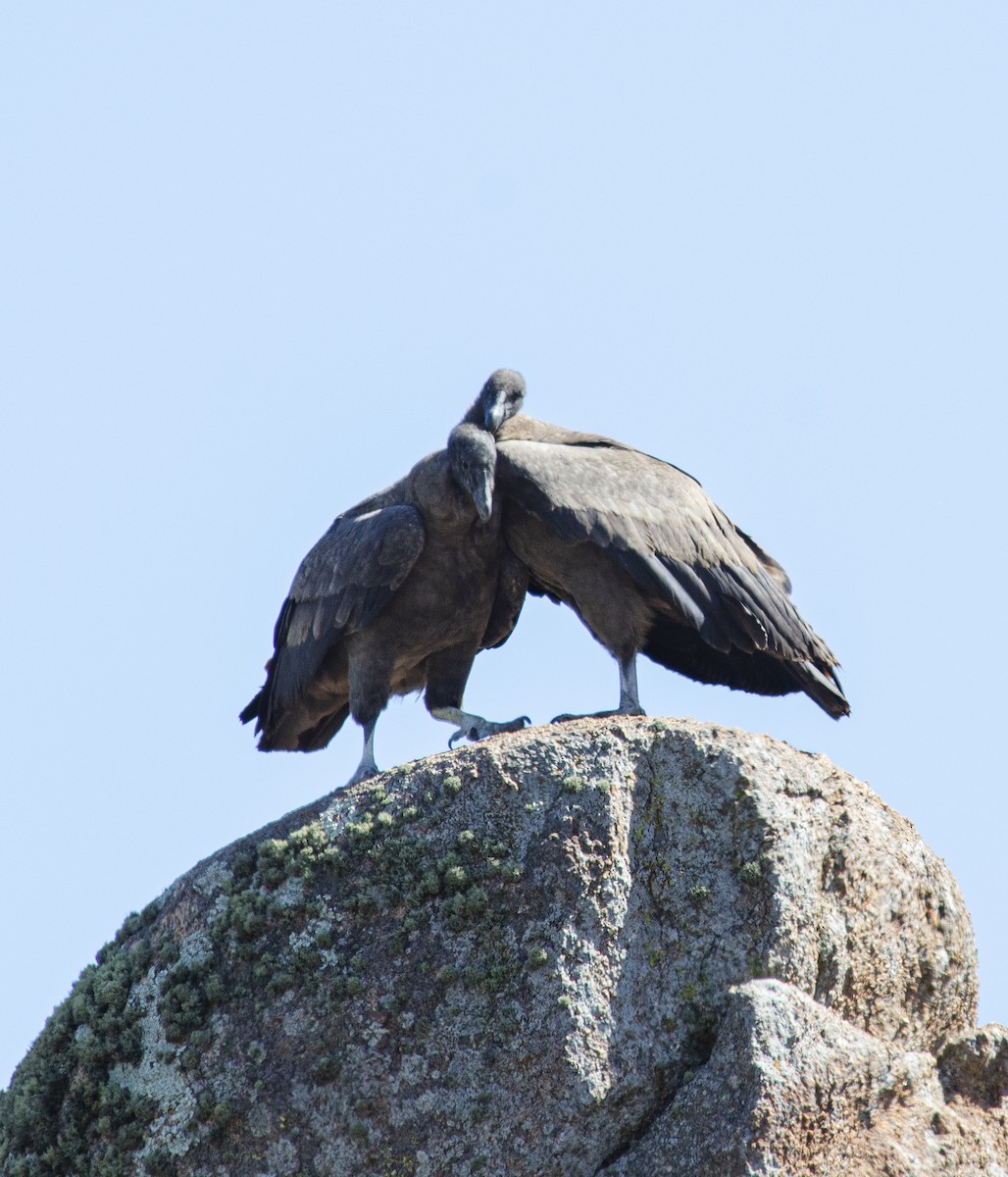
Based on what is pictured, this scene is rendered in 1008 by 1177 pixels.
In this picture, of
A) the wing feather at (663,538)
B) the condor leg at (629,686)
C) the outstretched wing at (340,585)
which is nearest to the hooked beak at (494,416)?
the wing feather at (663,538)

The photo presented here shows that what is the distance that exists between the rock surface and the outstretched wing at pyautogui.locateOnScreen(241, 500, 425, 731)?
186 cm

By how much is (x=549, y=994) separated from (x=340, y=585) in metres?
3.47

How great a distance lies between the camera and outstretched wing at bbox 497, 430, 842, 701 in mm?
10336

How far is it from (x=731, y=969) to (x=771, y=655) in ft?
9.35

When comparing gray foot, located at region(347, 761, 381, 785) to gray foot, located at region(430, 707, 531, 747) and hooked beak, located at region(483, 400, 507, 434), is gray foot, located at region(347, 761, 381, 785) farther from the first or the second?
hooked beak, located at region(483, 400, 507, 434)

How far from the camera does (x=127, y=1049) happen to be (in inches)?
332

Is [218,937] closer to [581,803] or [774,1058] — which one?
[581,803]

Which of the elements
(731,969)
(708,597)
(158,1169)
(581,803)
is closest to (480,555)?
(708,597)

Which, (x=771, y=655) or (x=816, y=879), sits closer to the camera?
(x=816, y=879)

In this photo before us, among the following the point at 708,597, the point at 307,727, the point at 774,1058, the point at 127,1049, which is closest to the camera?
the point at 774,1058

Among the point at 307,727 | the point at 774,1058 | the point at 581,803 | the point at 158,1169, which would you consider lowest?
the point at 158,1169

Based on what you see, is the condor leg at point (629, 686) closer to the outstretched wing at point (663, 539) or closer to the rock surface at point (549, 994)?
the outstretched wing at point (663, 539)

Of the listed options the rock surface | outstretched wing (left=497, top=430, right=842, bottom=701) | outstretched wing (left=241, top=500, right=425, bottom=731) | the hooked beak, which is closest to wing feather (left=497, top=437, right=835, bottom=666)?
outstretched wing (left=497, top=430, right=842, bottom=701)

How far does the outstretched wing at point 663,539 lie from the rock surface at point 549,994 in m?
1.51
